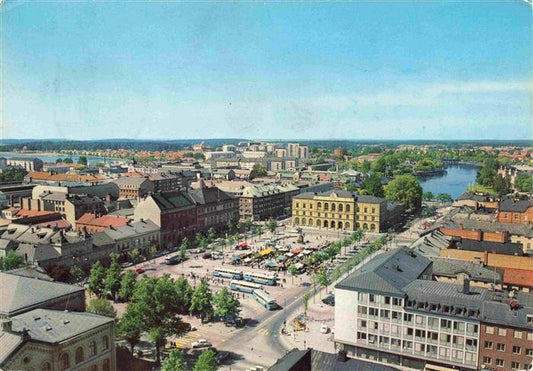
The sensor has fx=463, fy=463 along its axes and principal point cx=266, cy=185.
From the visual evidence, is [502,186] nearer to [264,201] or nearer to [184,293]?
[264,201]

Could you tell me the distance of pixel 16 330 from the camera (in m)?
19.0

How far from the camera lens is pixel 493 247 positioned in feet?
134

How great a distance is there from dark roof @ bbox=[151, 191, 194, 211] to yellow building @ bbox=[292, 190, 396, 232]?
1865 centimetres

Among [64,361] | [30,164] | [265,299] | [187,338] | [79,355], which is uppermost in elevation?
[30,164]

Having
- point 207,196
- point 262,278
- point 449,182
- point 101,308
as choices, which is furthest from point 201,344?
point 449,182

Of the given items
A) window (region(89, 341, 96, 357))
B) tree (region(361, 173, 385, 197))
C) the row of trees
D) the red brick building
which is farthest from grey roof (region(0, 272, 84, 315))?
tree (region(361, 173, 385, 197))

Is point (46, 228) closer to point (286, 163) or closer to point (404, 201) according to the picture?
point (404, 201)

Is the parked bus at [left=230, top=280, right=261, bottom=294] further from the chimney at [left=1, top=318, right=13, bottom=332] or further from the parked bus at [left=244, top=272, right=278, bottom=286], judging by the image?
the chimney at [left=1, top=318, right=13, bottom=332]

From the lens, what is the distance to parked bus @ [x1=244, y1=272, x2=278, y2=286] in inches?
1682

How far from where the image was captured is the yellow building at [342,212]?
6781 centimetres

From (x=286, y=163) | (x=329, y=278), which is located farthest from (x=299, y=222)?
(x=286, y=163)

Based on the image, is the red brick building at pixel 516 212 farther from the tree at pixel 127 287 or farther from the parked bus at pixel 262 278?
the tree at pixel 127 287

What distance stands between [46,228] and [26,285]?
25.3m

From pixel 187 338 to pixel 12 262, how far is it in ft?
58.8
